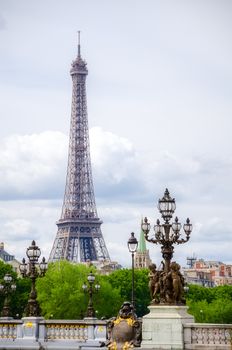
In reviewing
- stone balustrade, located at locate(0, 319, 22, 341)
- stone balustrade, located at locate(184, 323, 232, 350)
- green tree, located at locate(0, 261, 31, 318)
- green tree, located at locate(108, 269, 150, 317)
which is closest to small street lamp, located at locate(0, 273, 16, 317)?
stone balustrade, located at locate(0, 319, 22, 341)

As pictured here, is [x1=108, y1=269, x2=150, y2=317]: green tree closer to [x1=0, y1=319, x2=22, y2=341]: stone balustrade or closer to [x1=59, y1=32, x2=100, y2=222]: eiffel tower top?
[x1=59, y1=32, x2=100, y2=222]: eiffel tower top

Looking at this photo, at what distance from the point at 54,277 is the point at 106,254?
239 ft

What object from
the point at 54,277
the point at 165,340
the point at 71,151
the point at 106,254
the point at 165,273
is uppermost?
the point at 71,151

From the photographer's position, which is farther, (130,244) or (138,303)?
(138,303)

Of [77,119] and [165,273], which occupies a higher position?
[77,119]

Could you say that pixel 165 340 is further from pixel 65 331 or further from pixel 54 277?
pixel 54 277

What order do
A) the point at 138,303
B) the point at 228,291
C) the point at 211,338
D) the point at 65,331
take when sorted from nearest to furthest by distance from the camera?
the point at 211,338
the point at 65,331
the point at 138,303
the point at 228,291

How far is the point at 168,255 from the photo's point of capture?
128 feet

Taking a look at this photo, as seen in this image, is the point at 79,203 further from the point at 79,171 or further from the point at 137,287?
the point at 137,287

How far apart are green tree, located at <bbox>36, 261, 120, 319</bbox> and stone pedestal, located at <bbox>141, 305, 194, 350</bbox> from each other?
53799 millimetres

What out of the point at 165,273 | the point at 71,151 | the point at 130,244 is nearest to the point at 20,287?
the point at 130,244

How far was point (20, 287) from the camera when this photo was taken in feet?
346

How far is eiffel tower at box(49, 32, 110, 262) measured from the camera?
175 meters

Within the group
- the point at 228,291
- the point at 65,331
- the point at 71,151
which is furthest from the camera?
the point at 71,151
